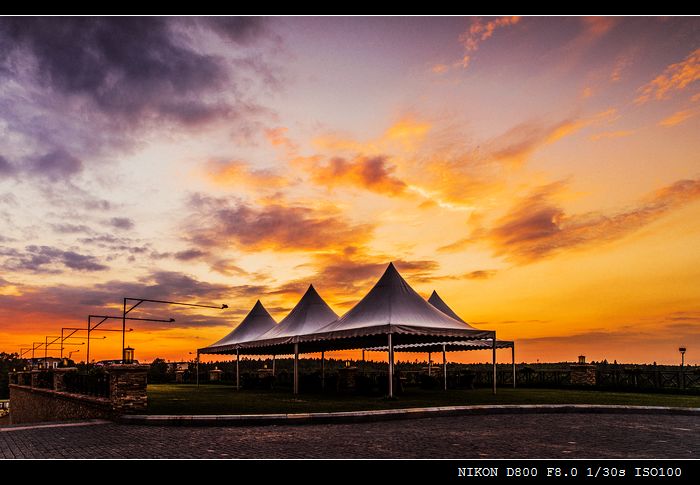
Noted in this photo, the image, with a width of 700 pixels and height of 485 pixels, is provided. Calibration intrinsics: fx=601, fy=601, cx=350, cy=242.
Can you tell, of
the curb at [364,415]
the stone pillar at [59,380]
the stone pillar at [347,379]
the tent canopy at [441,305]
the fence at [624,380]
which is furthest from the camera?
the tent canopy at [441,305]

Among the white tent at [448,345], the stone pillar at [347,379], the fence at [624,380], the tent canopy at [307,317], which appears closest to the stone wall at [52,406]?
the tent canopy at [307,317]

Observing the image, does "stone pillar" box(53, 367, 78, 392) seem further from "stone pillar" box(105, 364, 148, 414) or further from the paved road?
the paved road

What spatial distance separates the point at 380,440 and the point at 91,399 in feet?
29.7

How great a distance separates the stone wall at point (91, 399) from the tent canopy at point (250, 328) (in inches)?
345

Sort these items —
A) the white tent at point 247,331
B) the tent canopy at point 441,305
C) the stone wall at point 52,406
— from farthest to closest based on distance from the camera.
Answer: the white tent at point 247,331, the tent canopy at point 441,305, the stone wall at point 52,406

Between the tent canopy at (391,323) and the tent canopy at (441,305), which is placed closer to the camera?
the tent canopy at (391,323)

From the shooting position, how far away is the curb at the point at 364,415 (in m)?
12.1

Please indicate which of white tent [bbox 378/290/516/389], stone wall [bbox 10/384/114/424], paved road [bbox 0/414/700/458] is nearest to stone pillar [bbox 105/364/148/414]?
stone wall [bbox 10/384/114/424]

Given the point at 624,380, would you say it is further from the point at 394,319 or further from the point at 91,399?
the point at 91,399

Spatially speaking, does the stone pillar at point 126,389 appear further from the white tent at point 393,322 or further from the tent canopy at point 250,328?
the tent canopy at point 250,328

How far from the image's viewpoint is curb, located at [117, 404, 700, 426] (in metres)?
12.1

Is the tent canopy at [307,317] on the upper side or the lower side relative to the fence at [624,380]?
upper

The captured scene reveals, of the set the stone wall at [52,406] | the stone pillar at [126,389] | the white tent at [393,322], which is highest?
the white tent at [393,322]

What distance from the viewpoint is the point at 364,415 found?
12.8 meters
